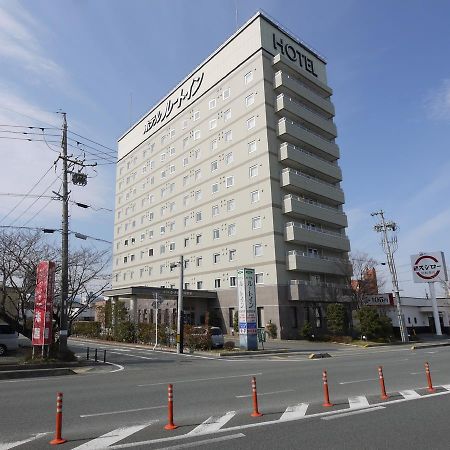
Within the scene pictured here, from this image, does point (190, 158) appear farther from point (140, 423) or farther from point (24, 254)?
point (140, 423)

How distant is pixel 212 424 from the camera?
7695 millimetres

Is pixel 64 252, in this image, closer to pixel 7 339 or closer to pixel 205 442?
pixel 7 339

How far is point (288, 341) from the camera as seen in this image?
125 ft

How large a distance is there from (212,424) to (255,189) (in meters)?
37.2

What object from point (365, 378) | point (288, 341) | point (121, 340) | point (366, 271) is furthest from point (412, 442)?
point (366, 271)

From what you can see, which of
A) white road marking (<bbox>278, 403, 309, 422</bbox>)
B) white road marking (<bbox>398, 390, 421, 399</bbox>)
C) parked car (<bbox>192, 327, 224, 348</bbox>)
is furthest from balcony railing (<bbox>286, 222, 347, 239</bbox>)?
white road marking (<bbox>278, 403, 309, 422</bbox>)

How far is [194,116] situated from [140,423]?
2007 inches

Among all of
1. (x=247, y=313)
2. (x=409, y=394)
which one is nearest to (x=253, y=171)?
(x=247, y=313)

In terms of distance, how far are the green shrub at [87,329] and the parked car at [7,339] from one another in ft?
63.0

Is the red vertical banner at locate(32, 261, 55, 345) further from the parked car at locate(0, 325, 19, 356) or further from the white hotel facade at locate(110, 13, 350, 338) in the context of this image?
the white hotel facade at locate(110, 13, 350, 338)

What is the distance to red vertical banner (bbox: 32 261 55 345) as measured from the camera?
19719 millimetres

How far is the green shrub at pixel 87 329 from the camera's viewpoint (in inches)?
1728

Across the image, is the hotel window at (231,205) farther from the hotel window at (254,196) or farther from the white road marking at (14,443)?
the white road marking at (14,443)

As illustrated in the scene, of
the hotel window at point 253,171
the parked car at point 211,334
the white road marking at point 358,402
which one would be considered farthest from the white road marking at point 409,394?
the hotel window at point 253,171
